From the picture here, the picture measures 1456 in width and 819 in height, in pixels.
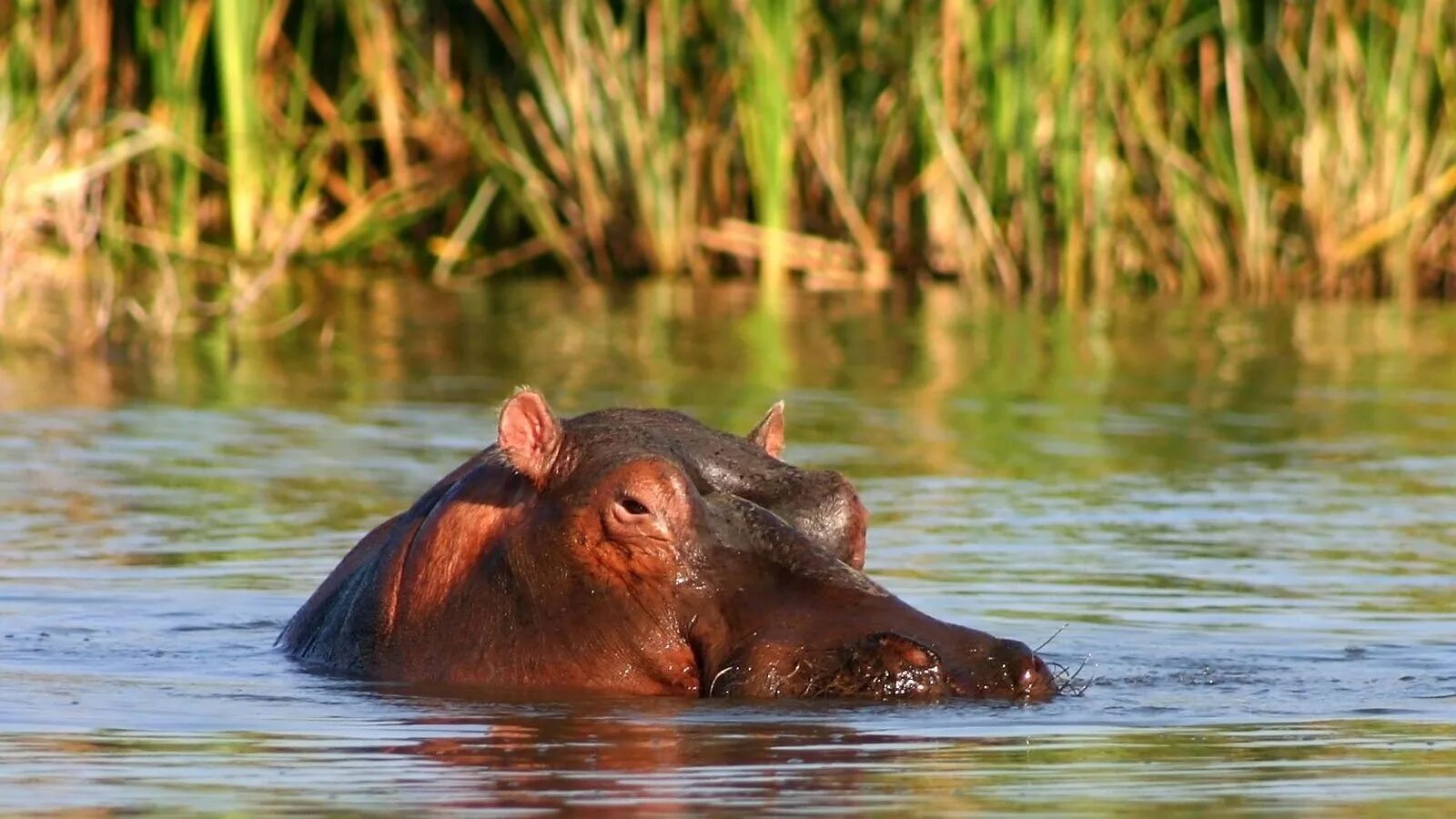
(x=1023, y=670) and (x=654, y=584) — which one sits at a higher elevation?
(x=654, y=584)

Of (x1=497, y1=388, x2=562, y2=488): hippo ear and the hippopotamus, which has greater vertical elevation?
(x1=497, y1=388, x2=562, y2=488): hippo ear

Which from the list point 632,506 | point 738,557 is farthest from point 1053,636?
point 632,506

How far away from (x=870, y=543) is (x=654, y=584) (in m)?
2.98

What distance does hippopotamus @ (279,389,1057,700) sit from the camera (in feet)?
17.0

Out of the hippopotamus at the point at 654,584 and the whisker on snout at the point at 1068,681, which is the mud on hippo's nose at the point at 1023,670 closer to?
the hippopotamus at the point at 654,584

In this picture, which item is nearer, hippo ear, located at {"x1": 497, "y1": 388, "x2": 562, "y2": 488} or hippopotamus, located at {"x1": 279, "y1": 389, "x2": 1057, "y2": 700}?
hippopotamus, located at {"x1": 279, "y1": 389, "x2": 1057, "y2": 700}

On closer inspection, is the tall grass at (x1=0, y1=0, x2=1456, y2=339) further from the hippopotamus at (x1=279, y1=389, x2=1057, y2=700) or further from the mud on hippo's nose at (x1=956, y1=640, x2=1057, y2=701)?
the mud on hippo's nose at (x1=956, y1=640, x2=1057, y2=701)

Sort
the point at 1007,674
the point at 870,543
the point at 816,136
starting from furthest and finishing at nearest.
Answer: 1. the point at 816,136
2. the point at 870,543
3. the point at 1007,674

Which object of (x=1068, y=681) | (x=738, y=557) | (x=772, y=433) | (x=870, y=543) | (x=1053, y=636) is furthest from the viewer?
(x=870, y=543)

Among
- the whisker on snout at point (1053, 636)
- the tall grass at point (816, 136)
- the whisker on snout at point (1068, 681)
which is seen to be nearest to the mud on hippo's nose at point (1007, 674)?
the whisker on snout at point (1068, 681)

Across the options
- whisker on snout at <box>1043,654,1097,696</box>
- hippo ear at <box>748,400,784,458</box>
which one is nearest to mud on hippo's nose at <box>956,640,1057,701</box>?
whisker on snout at <box>1043,654,1097,696</box>

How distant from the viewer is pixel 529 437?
557 cm

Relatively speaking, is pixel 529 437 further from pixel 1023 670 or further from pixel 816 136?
pixel 816 136

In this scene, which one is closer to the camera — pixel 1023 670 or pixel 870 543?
pixel 1023 670
